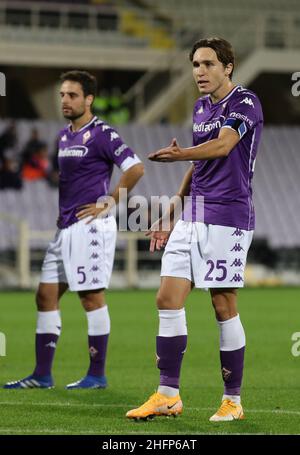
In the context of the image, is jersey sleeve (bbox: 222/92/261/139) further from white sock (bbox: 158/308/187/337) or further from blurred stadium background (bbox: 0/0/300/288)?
blurred stadium background (bbox: 0/0/300/288)

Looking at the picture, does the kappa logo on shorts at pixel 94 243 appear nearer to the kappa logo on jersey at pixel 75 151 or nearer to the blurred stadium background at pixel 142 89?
the kappa logo on jersey at pixel 75 151

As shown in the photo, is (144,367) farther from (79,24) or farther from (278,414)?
(79,24)

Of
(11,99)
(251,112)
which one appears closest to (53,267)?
(251,112)

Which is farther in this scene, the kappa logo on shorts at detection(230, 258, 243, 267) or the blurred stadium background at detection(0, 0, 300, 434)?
the blurred stadium background at detection(0, 0, 300, 434)

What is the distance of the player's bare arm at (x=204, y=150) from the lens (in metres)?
6.49

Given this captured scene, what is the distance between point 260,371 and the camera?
10.6 m

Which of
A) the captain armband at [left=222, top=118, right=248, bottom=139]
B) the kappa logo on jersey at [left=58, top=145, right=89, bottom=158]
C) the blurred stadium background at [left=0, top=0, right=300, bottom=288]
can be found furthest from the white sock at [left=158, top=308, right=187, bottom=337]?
the blurred stadium background at [left=0, top=0, right=300, bottom=288]

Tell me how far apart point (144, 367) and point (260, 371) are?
1.04m

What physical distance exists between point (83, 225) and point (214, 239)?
2201 millimetres

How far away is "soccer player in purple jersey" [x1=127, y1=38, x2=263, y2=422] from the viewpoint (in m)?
7.02

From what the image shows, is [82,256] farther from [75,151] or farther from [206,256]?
[206,256]

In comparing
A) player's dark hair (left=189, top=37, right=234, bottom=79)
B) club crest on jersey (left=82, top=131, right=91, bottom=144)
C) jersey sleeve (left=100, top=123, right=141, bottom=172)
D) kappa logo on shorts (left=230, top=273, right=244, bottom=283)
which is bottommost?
kappa logo on shorts (left=230, top=273, right=244, bottom=283)

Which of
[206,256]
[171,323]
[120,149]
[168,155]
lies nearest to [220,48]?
[168,155]
